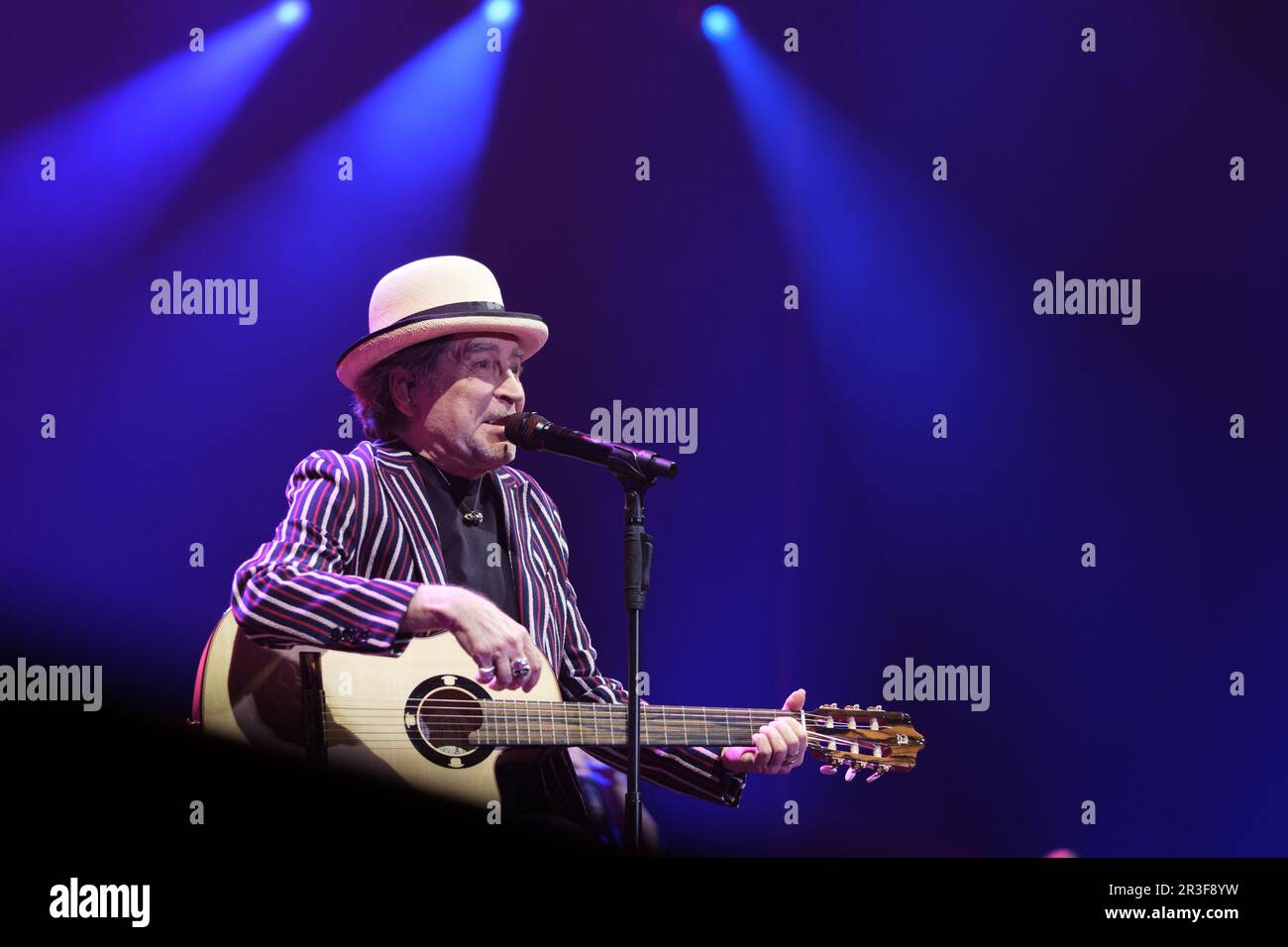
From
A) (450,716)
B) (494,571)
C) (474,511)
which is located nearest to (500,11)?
(474,511)

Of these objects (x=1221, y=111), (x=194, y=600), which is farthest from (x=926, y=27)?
(x=194, y=600)

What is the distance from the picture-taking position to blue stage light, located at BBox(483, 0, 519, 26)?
4379mm

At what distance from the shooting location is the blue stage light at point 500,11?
4.38 meters

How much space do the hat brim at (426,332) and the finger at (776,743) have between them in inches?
46.4

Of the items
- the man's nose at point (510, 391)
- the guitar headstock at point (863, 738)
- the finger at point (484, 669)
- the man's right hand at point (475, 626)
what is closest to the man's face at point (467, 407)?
the man's nose at point (510, 391)

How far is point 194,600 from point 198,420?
19.8 inches

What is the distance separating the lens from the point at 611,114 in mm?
4367

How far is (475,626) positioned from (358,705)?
1.08 feet

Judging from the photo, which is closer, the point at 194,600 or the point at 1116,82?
the point at 194,600

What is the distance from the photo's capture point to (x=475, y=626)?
338 cm

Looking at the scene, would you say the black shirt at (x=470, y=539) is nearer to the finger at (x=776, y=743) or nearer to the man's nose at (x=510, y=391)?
the man's nose at (x=510, y=391)

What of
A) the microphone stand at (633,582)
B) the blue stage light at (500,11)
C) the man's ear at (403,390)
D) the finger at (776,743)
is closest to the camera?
the microphone stand at (633,582)

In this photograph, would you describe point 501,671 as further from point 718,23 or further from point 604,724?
point 718,23

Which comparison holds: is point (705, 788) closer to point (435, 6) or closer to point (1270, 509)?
point (1270, 509)
